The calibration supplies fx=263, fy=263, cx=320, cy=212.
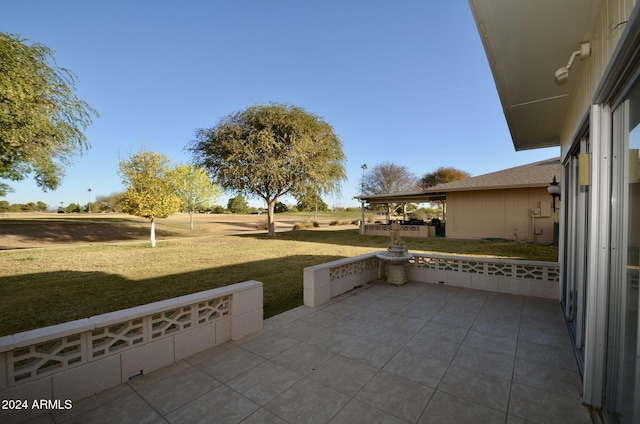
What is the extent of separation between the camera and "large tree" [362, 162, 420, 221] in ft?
140

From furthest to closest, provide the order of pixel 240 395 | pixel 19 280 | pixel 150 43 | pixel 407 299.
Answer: pixel 150 43 → pixel 19 280 → pixel 407 299 → pixel 240 395

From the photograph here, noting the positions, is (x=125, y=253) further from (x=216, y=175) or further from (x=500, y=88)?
(x=500, y=88)

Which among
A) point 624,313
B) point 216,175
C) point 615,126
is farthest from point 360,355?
point 216,175

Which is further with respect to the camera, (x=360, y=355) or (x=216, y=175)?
(x=216, y=175)

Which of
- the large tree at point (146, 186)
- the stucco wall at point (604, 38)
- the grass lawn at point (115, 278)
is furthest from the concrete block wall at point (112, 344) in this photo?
the large tree at point (146, 186)

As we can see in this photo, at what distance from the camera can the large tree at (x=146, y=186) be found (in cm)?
1427

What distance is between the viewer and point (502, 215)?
50.7ft

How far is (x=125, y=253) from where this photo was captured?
38.6ft

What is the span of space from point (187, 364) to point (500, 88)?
205 inches

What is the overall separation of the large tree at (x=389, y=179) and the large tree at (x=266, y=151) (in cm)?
2509

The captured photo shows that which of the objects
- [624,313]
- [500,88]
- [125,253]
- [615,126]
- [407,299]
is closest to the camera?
[624,313]

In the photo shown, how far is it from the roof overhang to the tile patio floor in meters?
3.31

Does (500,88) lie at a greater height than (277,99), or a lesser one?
lesser

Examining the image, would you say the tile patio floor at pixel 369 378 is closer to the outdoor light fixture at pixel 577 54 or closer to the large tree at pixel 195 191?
the outdoor light fixture at pixel 577 54
